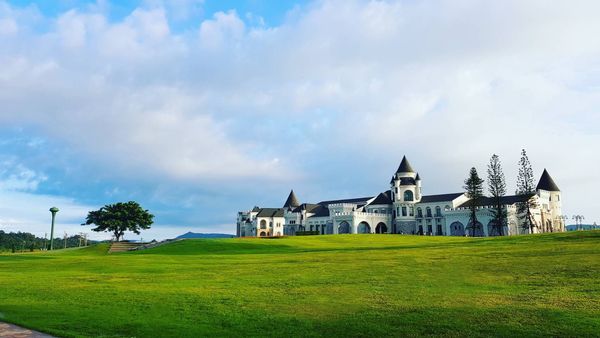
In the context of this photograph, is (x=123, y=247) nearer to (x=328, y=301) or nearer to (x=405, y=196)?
(x=328, y=301)

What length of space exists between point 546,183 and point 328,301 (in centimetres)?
11149

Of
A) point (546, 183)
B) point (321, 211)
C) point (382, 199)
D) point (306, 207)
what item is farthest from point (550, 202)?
point (306, 207)

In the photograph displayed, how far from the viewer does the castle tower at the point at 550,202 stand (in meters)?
104

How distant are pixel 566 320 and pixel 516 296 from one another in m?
3.43

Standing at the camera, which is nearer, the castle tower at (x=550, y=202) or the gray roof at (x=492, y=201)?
the gray roof at (x=492, y=201)

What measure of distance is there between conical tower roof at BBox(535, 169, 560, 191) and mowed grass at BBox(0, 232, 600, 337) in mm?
94724

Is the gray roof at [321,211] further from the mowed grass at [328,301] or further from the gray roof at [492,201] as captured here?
the mowed grass at [328,301]

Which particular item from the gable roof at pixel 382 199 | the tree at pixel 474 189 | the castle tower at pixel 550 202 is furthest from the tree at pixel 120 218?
the castle tower at pixel 550 202

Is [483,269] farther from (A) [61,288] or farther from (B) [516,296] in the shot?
(A) [61,288]

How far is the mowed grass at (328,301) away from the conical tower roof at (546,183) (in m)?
94.7

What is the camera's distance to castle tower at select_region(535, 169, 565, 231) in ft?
341

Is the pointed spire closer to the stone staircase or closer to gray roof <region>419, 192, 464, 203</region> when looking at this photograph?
gray roof <region>419, 192, 464, 203</region>

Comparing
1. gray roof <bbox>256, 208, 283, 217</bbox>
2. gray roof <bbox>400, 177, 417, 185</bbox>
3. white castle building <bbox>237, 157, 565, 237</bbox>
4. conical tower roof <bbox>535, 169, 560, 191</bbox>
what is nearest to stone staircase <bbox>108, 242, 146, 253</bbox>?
white castle building <bbox>237, 157, 565, 237</bbox>

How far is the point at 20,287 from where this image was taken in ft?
68.8
